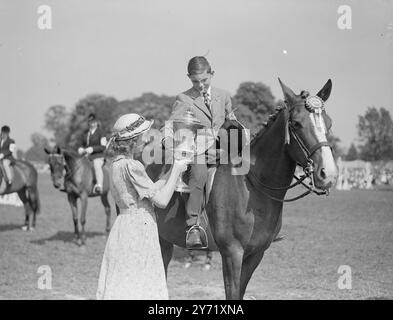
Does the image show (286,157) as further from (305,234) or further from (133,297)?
(305,234)

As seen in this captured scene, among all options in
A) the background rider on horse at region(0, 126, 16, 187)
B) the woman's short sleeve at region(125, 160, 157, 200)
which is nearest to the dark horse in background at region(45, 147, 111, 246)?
the background rider on horse at region(0, 126, 16, 187)

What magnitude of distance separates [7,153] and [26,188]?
1627 mm

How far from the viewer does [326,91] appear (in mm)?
5062

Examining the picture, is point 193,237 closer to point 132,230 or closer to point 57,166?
point 132,230

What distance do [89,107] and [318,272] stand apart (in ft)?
268

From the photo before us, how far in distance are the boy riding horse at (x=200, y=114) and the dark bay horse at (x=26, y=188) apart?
41.6 ft

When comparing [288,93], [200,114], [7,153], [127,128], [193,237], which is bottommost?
[193,237]

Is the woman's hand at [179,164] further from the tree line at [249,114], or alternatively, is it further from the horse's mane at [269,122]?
the tree line at [249,114]

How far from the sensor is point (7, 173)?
1689cm

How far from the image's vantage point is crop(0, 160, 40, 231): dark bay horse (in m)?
17.2

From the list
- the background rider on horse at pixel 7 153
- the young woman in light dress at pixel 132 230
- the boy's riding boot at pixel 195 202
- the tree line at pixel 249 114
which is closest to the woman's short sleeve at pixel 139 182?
the young woman in light dress at pixel 132 230

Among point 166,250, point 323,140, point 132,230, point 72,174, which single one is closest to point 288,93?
point 323,140

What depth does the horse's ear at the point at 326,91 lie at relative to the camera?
5023 millimetres

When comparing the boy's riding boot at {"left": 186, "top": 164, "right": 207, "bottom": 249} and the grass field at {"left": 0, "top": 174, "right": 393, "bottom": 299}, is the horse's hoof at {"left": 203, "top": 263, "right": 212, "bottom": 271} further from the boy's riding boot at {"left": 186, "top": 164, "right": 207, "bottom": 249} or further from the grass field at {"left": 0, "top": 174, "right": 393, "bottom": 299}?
the boy's riding boot at {"left": 186, "top": 164, "right": 207, "bottom": 249}
